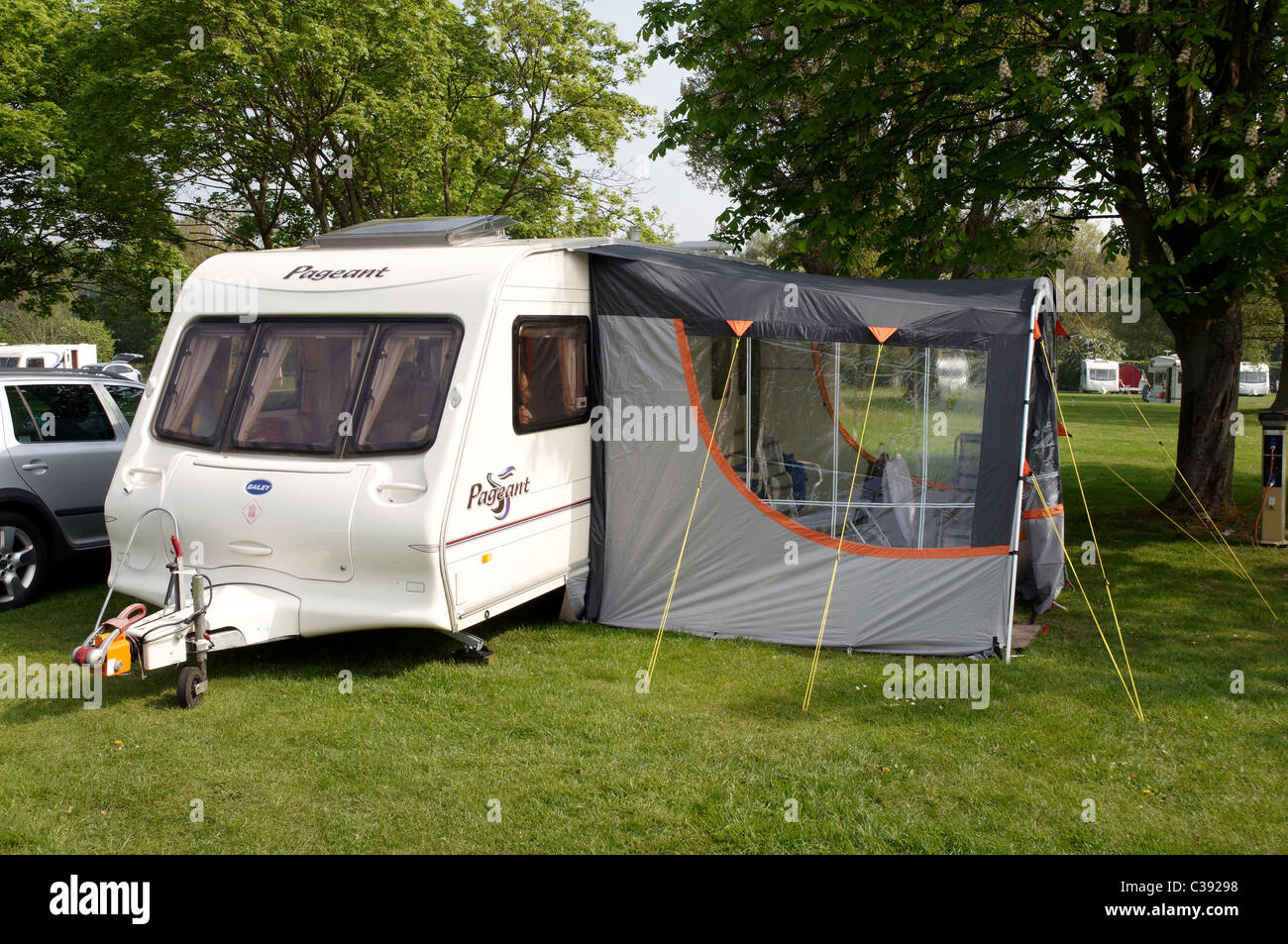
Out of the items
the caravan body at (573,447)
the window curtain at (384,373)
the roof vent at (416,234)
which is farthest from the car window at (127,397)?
the window curtain at (384,373)

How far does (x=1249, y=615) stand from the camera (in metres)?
8.28

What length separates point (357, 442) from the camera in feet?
21.7

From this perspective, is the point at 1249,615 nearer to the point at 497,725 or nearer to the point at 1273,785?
the point at 1273,785

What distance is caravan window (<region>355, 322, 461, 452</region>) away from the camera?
658cm

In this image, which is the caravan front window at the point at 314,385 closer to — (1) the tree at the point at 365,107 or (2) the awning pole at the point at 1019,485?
(2) the awning pole at the point at 1019,485

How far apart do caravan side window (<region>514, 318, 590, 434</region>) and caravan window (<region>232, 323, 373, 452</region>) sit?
1.06m

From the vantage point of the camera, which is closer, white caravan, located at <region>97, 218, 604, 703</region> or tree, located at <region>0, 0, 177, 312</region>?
white caravan, located at <region>97, 218, 604, 703</region>

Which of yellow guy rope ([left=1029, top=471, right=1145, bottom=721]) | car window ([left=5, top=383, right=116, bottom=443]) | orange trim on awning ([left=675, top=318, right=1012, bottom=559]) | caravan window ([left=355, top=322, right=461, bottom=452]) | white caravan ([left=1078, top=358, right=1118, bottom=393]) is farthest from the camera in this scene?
white caravan ([left=1078, top=358, right=1118, bottom=393])

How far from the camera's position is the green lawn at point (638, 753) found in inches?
181

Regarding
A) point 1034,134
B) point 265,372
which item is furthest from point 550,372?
point 1034,134

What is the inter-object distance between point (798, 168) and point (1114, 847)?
8624mm

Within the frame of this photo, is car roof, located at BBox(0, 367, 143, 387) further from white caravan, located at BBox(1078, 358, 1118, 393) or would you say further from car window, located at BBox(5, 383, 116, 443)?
white caravan, located at BBox(1078, 358, 1118, 393)

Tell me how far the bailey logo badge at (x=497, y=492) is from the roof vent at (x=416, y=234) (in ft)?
6.11

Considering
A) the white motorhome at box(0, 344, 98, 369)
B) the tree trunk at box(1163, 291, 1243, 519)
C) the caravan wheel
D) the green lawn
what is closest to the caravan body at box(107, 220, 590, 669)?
the caravan wheel
